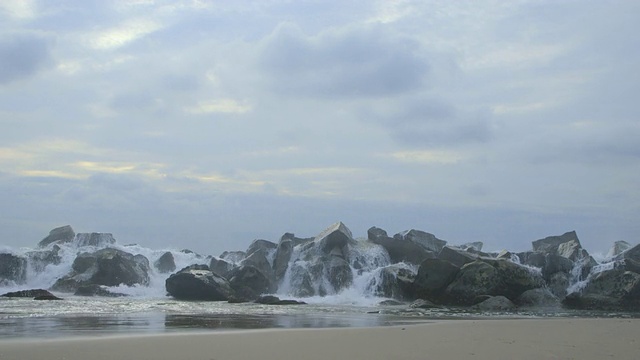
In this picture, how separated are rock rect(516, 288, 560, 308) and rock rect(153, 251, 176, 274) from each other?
3517cm

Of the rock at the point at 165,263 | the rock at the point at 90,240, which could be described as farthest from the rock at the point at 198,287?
the rock at the point at 90,240

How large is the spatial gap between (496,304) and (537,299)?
368 cm

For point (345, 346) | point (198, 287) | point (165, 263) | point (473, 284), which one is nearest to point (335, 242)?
point (198, 287)

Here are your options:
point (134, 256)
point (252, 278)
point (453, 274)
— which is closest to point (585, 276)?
point (453, 274)

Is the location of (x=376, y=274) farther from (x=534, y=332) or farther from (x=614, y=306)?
(x=534, y=332)

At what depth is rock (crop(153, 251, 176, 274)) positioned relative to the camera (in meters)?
57.7

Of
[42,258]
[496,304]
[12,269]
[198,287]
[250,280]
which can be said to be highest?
[42,258]

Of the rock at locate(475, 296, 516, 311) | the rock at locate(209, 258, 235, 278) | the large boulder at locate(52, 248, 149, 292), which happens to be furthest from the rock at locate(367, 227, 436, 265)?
the large boulder at locate(52, 248, 149, 292)

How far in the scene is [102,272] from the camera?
152ft

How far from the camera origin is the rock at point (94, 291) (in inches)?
1647

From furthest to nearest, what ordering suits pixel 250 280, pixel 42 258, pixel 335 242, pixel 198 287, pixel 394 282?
1. pixel 42 258
2. pixel 335 242
3. pixel 250 280
4. pixel 394 282
5. pixel 198 287

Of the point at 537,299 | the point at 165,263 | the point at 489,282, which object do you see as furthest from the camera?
the point at 165,263

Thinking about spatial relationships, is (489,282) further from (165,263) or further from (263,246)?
(165,263)

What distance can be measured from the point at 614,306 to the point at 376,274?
1609 cm
